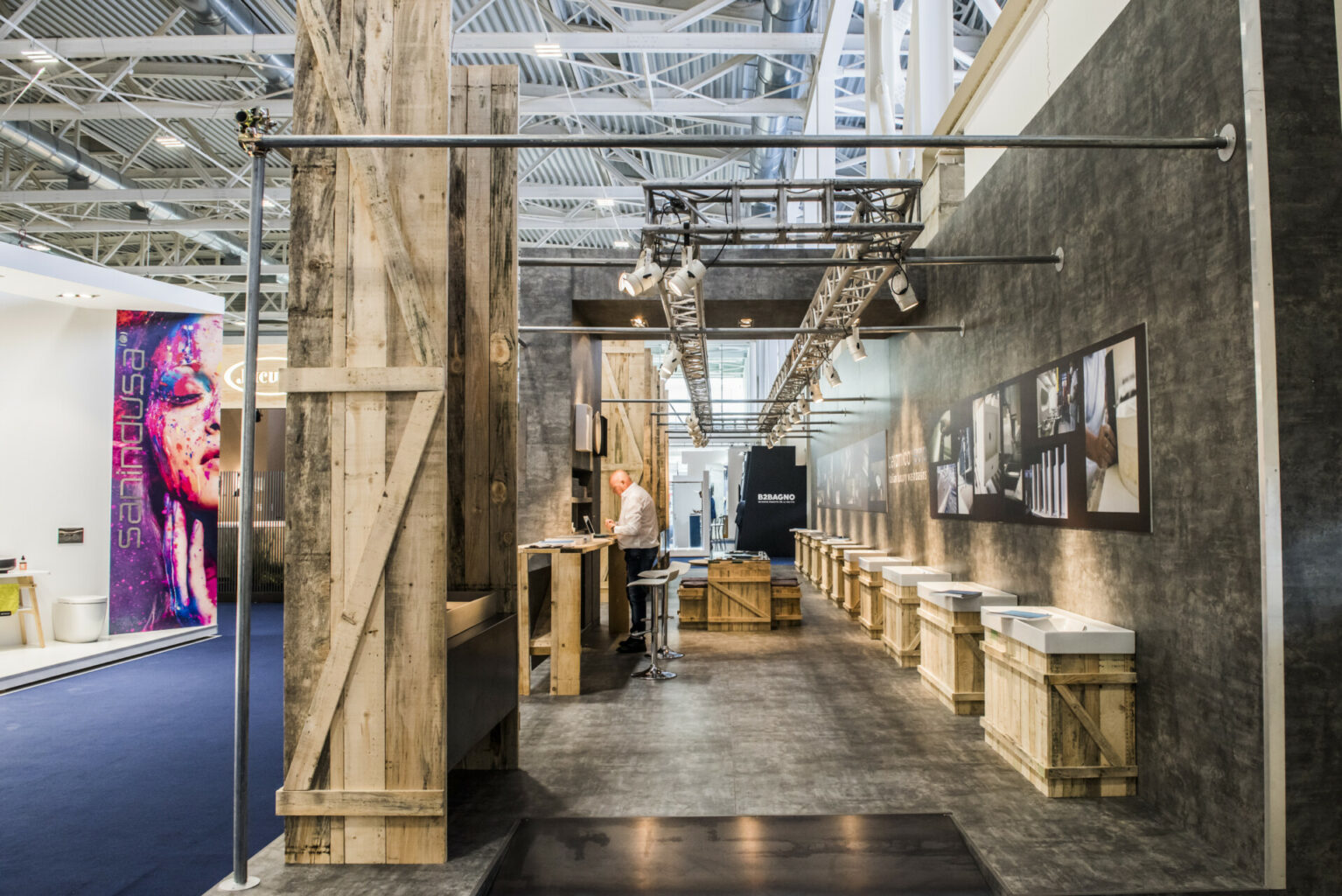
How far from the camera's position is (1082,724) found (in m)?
3.90

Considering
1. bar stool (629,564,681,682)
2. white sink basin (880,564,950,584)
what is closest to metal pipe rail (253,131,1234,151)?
bar stool (629,564,681,682)

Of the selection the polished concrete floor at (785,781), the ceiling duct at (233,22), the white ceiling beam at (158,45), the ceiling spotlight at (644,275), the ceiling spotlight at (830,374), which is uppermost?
the ceiling duct at (233,22)

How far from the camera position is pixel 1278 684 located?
292cm

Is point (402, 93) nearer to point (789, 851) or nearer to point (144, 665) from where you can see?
point (789, 851)

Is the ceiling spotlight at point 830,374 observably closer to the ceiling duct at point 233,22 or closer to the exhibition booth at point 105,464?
the exhibition booth at point 105,464

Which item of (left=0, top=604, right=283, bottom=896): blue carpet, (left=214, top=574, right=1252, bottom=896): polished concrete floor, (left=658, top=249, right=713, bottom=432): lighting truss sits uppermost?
(left=658, top=249, right=713, bottom=432): lighting truss

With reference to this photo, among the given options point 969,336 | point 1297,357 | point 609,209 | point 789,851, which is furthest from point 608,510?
point 1297,357

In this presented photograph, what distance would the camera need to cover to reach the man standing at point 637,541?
7.81 meters

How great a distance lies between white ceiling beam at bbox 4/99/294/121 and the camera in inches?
413

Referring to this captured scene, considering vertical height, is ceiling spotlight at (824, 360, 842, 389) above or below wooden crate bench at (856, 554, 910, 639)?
above

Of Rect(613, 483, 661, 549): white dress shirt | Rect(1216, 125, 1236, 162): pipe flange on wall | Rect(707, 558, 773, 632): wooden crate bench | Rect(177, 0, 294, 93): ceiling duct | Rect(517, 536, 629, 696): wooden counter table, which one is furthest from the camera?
Rect(707, 558, 773, 632): wooden crate bench

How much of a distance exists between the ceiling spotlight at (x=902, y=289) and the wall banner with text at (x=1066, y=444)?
880mm

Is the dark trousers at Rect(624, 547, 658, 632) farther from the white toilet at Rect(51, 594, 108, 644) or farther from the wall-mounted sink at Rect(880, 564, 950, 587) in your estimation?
the white toilet at Rect(51, 594, 108, 644)

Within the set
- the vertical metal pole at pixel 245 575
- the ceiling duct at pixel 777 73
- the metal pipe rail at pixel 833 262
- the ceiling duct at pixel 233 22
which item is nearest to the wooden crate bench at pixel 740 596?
the metal pipe rail at pixel 833 262
